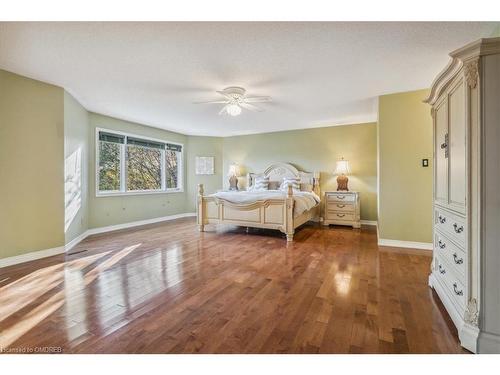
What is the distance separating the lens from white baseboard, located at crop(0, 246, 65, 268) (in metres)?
2.92

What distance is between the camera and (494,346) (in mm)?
1346

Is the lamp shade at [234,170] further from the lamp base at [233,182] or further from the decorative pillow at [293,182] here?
the decorative pillow at [293,182]

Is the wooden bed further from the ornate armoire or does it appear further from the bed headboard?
the ornate armoire

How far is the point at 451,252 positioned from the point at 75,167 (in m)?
4.99

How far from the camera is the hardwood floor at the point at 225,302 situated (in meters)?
1.48

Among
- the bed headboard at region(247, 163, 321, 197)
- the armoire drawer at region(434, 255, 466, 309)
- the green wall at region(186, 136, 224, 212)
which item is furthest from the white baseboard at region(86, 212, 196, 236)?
the armoire drawer at region(434, 255, 466, 309)

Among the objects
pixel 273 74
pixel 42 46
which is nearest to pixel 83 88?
pixel 42 46

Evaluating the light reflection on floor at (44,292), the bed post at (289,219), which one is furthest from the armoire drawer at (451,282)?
the light reflection on floor at (44,292)

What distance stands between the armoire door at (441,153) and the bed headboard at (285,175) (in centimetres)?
364

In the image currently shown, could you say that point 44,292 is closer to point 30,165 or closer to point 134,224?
point 30,165

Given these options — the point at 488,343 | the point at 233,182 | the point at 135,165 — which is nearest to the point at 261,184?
the point at 233,182

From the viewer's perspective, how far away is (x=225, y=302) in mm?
1991

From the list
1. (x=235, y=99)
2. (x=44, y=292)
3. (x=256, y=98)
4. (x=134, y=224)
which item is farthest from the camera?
(x=134, y=224)
